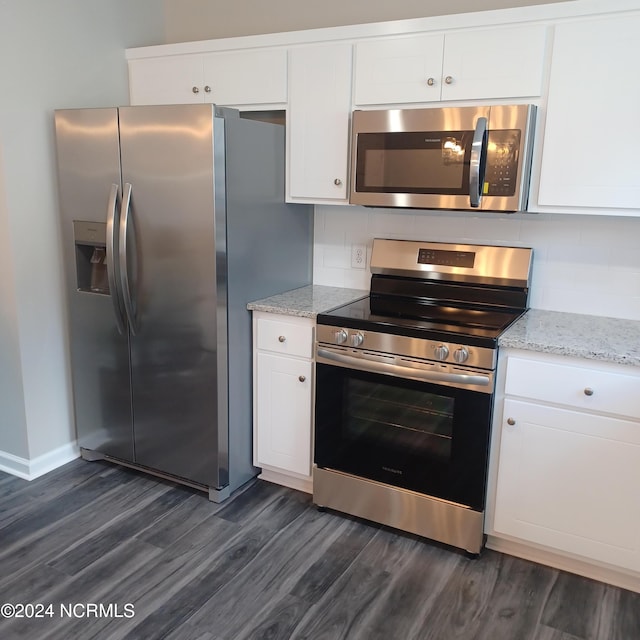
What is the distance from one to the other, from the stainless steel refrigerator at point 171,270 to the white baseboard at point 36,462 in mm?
211

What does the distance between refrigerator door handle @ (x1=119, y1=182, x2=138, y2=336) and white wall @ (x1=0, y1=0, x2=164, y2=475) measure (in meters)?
0.50

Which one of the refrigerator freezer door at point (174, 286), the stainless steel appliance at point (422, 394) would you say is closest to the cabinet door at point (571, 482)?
the stainless steel appliance at point (422, 394)

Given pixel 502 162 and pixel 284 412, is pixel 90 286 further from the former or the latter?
pixel 502 162

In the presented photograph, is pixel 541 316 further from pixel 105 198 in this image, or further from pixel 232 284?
pixel 105 198

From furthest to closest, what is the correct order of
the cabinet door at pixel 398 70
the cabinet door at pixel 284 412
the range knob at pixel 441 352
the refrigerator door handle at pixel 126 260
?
the cabinet door at pixel 284 412
the refrigerator door handle at pixel 126 260
the cabinet door at pixel 398 70
the range knob at pixel 441 352

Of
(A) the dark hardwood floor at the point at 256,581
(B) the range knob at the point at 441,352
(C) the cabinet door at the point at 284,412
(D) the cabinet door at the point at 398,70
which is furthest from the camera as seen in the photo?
(C) the cabinet door at the point at 284,412

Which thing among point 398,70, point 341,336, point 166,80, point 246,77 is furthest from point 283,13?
point 341,336

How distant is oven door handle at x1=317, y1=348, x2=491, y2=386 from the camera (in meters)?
2.29

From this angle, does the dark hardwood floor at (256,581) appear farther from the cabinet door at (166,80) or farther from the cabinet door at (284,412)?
the cabinet door at (166,80)

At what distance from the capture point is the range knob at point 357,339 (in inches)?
98.0

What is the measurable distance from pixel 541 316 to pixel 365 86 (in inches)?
49.3

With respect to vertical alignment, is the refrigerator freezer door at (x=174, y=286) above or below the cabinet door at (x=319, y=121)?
below

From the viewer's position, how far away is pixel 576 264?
266 cm

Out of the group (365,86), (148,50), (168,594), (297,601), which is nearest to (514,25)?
(365,86)
